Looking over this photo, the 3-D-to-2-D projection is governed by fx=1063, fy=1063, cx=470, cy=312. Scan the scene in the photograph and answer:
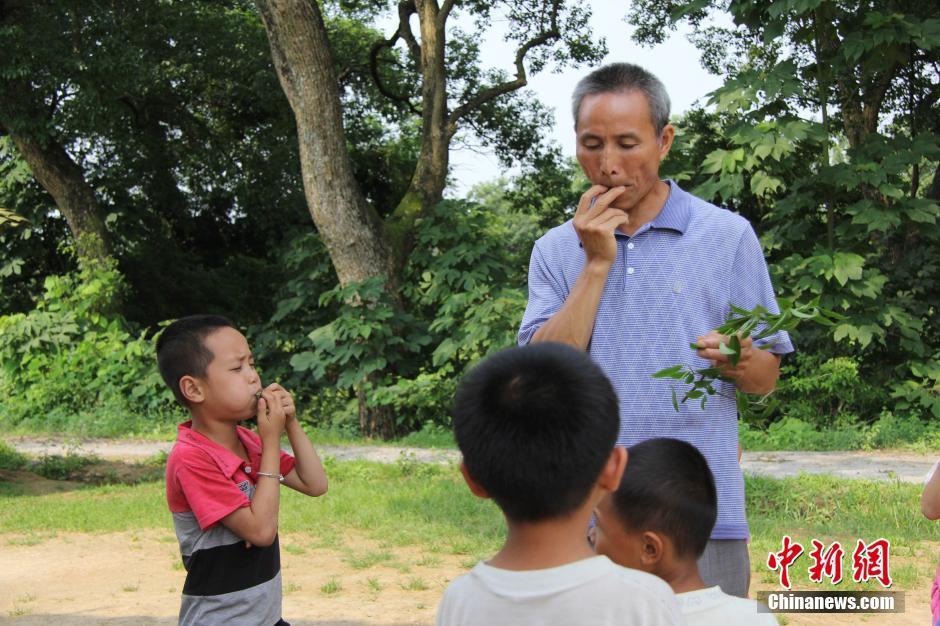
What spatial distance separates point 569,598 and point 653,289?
39.0 inches

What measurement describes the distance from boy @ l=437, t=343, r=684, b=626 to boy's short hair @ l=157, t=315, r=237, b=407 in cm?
141

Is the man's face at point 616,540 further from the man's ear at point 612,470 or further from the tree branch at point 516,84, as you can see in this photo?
the tree branch at point 516,84

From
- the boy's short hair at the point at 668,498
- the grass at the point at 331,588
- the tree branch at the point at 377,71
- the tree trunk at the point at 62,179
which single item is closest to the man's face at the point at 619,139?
the boy's short hair at the point at 668,498

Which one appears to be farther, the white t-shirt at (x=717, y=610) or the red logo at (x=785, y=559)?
the red logo at (x=785, y=559)

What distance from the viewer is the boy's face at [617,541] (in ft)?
7.29

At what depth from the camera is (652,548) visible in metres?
2.21

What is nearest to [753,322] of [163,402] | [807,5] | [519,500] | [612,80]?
[612,80]

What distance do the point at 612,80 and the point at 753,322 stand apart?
68cm

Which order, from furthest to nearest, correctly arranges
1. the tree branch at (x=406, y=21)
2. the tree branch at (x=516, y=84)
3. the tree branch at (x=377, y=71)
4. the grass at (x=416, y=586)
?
the tree branch at (x=377, y=71) → the tree branch at (x=406, y=21) → the tree branch at (x=516, y=84) → the grass at (x=416, y=586)

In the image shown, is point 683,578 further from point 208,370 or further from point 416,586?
point 416,586

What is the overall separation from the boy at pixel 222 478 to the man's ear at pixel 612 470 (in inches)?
49.3

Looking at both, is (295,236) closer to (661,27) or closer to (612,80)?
(661,27)

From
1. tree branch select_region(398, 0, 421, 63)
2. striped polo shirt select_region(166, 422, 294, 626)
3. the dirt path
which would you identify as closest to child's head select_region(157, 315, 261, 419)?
striped polo shirt select_region(166, 422, 294, 626)

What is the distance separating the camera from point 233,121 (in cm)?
1770
